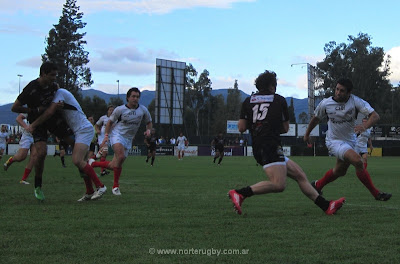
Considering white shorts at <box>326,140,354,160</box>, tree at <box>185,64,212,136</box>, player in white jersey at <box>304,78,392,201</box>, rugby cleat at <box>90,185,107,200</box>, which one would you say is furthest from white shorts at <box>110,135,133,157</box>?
tree at <box>185,64,212,136</box>

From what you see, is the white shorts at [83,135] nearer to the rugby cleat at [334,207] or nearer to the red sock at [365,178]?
the rugby cleat at [334,207]

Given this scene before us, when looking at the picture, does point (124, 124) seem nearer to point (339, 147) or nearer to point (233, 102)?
point (339, 147)

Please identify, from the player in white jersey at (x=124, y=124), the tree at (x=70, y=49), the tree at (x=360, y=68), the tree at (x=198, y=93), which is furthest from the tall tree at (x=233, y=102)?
the player in white jersey at (x=124, y=124)

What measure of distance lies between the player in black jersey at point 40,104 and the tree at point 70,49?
63602 millimetres

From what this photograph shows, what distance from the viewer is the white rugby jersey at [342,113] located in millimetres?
8422

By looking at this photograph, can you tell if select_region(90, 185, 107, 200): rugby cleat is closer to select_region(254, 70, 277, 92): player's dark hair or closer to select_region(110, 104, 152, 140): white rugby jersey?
select_region(110, 104, 152, 140): white rugby jersey

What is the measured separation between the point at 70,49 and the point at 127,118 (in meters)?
64.0

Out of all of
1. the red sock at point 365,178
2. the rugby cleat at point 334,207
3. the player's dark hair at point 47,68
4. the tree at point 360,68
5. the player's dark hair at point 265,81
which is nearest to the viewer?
the player's dark hair at point 265,81

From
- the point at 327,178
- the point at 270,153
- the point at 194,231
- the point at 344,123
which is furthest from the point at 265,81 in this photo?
the point at 327,178

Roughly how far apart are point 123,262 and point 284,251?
4.62 ft

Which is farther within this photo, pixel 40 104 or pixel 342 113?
pixel 342 113

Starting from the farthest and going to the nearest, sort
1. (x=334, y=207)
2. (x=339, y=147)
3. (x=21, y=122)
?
1. (x=21, y=122)
2. (x=339, y=147)
3. (x=334, y=207)

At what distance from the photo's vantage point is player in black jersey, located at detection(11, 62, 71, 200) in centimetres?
783

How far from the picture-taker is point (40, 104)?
26.2 ft
